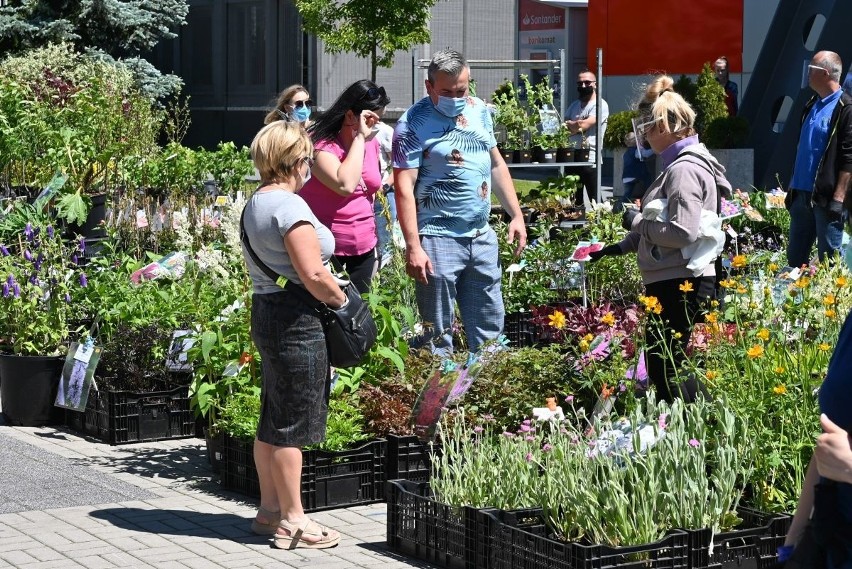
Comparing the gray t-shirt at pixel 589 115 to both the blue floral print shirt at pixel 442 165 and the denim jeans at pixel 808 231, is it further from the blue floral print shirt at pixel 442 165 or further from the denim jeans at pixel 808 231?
the blue floral print shirt at pixel 442 165

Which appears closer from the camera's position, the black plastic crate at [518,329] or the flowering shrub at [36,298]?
the flowering shrub at [36,298]

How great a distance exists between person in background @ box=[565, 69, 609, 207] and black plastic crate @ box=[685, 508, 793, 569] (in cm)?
896

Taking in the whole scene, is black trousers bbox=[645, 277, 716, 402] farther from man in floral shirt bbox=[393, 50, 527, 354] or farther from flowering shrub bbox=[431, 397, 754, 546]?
man in floral shirt bbox=[393, 50, 527, 354]

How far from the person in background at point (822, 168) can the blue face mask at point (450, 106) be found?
124 inches

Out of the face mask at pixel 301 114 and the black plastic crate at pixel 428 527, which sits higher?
the face mask at pixel 301 114

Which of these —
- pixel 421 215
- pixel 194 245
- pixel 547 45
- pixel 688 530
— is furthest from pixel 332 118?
pixel 547 45

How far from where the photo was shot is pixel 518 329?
8812 millimetres

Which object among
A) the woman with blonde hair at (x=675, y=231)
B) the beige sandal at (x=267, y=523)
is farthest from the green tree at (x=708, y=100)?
the beige sandal at (x=267, y=523)

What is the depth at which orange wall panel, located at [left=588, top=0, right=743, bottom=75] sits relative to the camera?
75.3 ft

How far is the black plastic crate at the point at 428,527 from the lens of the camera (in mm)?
5121

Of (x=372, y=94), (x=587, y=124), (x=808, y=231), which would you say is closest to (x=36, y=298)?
(x=372, y=94)

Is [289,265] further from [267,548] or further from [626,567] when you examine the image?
[626,567]

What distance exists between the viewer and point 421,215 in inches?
272

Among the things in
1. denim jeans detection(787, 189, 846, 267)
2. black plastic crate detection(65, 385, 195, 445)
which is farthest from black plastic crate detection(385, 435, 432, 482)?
denim jeans detection(787, 189, 846, 267)
